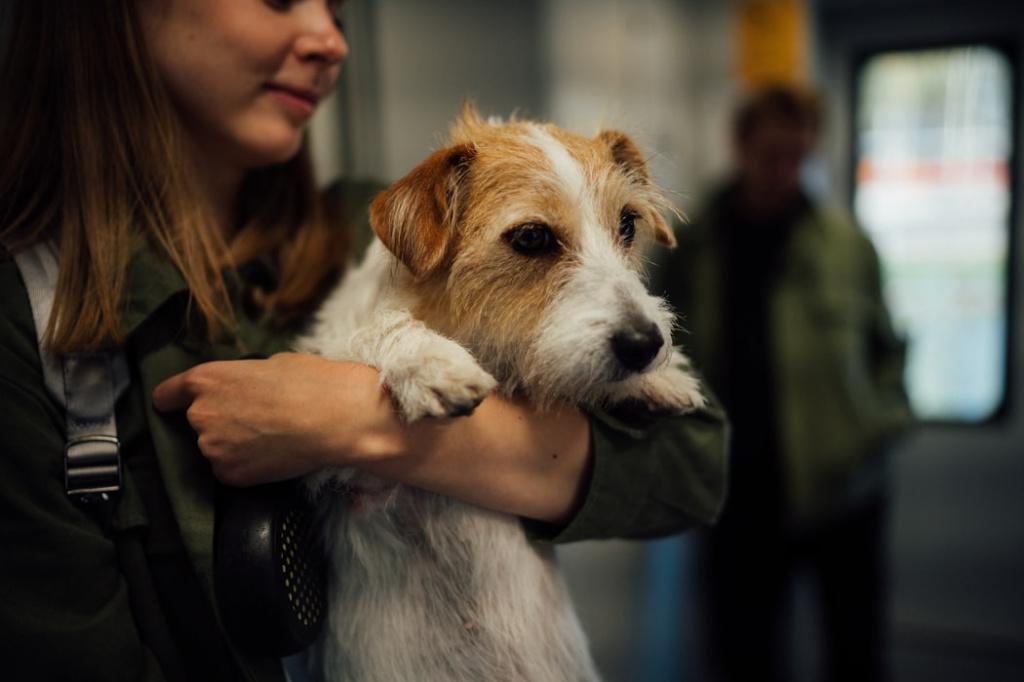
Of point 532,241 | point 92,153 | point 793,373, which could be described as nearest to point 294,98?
point 92,153

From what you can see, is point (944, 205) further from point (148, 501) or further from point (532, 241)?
point (148, 501)

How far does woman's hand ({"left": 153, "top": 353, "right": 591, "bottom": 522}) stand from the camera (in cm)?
89

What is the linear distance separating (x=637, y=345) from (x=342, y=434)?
1.10 ft

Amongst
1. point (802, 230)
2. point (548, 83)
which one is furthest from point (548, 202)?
point (802, 230)

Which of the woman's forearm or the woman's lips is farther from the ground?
the woman's lips

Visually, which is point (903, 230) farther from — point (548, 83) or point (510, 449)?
point (510, 449)

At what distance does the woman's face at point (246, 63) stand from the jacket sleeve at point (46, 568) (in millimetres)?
367

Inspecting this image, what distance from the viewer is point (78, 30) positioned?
97 cm

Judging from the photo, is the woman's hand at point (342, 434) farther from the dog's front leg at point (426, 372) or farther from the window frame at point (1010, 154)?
the window frame at point (1010, 154)

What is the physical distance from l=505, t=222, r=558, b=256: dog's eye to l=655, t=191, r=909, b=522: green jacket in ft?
5.00

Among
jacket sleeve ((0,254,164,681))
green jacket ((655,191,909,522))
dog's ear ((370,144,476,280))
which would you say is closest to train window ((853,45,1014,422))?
green jacket ((655,191,909,522))

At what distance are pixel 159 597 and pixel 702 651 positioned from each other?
9.04 ft

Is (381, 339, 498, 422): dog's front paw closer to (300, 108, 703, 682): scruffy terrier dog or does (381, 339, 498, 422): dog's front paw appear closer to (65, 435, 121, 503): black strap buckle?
(300, 108, 703, 682): scruffy terrier dog

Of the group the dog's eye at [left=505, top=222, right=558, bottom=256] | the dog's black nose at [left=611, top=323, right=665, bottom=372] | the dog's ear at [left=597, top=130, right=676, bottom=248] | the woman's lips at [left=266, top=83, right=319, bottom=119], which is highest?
the woman's lips at [left=266, top=83, right=319, bottom=119]
